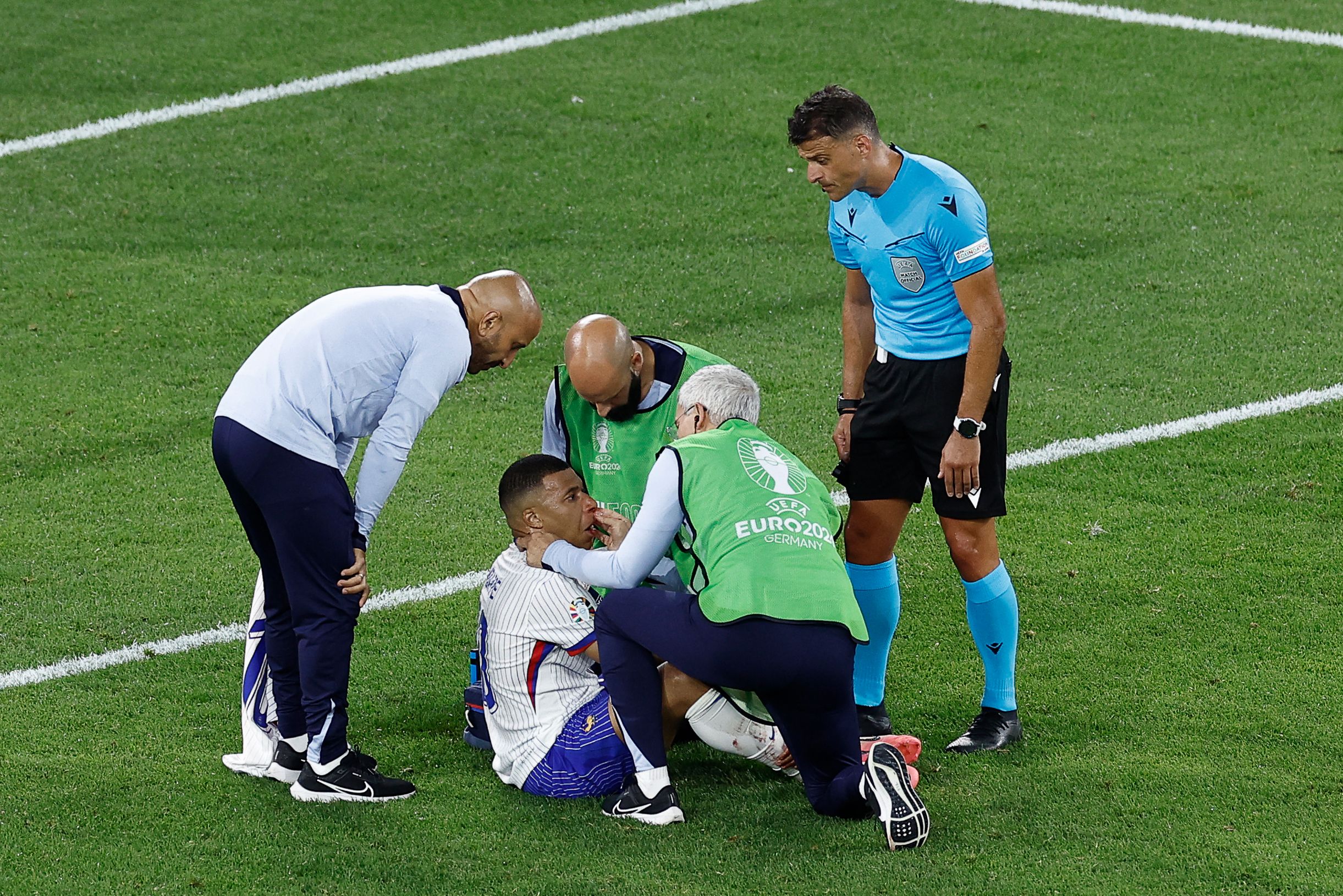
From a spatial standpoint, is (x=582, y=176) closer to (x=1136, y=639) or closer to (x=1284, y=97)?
(x=1284, y=97)

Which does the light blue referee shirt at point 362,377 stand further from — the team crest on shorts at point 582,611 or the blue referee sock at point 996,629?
the blue referee sock at point 996,629

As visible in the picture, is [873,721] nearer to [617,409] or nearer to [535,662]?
[535,662]

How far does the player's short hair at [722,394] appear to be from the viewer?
4.89 meters

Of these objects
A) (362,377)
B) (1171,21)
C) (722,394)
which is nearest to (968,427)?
(722,394)

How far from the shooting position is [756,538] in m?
4.62

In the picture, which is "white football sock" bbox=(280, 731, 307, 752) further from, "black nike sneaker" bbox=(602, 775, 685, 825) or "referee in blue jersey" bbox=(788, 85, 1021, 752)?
"referee in blue jersey" bbox=(788, 85, 1021, 752)

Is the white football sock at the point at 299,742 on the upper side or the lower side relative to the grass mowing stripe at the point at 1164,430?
upper

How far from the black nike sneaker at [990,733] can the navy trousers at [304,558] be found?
202 cm

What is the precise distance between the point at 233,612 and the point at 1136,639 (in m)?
3.59

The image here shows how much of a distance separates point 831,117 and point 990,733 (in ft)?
6.87

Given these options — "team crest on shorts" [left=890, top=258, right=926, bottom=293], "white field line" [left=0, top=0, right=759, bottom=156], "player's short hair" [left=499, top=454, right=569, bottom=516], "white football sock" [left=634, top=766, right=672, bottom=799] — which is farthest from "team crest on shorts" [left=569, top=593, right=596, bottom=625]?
"white field line" [left=0, top=0, right=759, bottom=156]

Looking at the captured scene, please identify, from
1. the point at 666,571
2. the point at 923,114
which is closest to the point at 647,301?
the point at 923,114

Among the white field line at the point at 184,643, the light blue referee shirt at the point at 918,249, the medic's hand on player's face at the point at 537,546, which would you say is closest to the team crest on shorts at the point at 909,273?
the light blue referee shirt at the point at 918,249

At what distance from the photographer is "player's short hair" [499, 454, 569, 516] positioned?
518cm
